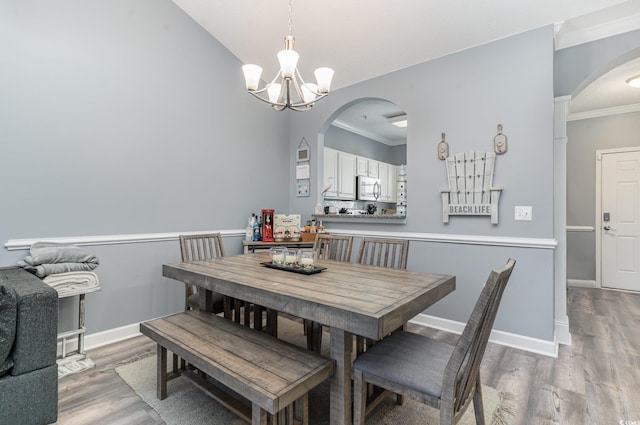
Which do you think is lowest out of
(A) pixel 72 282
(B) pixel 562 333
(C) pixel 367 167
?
(B) pixel 562 333

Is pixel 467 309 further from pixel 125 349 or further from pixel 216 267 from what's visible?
pixel 125 349

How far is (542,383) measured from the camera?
2.13 m

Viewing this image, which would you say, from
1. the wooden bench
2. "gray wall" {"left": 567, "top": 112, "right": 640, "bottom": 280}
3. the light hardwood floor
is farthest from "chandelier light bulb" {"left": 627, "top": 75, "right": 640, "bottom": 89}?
the wooden bench

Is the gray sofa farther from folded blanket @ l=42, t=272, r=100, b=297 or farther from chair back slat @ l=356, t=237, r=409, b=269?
chair back slat @ l=356, t=237, r=409, b=269

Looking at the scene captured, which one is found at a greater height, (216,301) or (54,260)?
(54,260)

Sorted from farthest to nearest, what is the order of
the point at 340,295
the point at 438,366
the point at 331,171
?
1. the point at 331,171
2. the point at 340,295
3. the point at 438,366

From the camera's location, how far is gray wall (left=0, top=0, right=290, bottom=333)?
2338 millimetres

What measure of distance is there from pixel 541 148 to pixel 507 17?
1.10 metres

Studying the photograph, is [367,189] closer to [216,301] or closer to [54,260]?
[216,301]

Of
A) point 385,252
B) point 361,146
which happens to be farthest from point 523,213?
point 361,146

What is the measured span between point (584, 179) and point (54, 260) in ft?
21.7

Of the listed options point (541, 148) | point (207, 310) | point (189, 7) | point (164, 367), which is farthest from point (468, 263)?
point (189, 7)

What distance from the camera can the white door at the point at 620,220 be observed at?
456 cm

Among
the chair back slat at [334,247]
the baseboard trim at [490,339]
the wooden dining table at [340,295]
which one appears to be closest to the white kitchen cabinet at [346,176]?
the chair back slat at [334,247]
